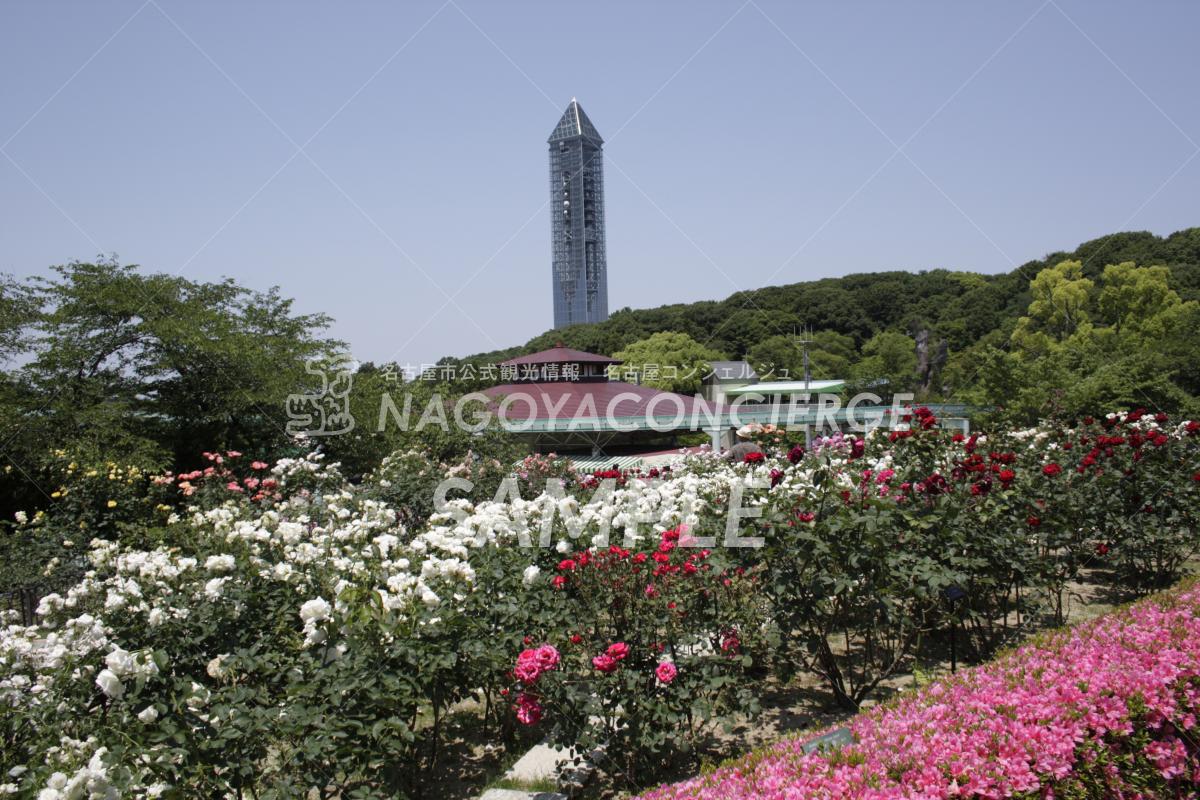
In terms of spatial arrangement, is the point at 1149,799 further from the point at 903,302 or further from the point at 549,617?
the point at 903,302

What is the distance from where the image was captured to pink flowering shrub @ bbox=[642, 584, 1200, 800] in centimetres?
213

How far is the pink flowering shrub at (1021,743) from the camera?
2133 millimetres

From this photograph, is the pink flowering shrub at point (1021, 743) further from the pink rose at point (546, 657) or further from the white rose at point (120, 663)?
the white rose at point (120, 663)

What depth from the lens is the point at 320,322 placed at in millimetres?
16828

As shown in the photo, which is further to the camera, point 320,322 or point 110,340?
point 320,322

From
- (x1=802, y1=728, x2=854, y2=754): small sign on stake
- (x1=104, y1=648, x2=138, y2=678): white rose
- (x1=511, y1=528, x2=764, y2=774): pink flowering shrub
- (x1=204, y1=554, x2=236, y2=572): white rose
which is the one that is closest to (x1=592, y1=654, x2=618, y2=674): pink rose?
(x1=511, y1=528, x2=764, y2=774): pink flowering shrub

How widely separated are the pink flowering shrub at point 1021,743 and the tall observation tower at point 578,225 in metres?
98.5

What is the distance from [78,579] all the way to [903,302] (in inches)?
2478

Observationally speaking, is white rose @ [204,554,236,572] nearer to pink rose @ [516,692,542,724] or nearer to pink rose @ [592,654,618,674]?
pink rose @ [516,692,542,724]

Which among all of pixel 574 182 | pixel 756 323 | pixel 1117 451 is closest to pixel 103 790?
pixel 1117 451

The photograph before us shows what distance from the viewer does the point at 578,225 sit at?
340 ft

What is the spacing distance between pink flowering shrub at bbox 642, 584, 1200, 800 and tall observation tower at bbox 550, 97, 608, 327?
98522 mm

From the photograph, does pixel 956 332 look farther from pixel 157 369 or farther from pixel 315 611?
pixel 315 611

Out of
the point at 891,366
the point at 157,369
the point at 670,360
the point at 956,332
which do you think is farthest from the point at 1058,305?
the point at 157,369
